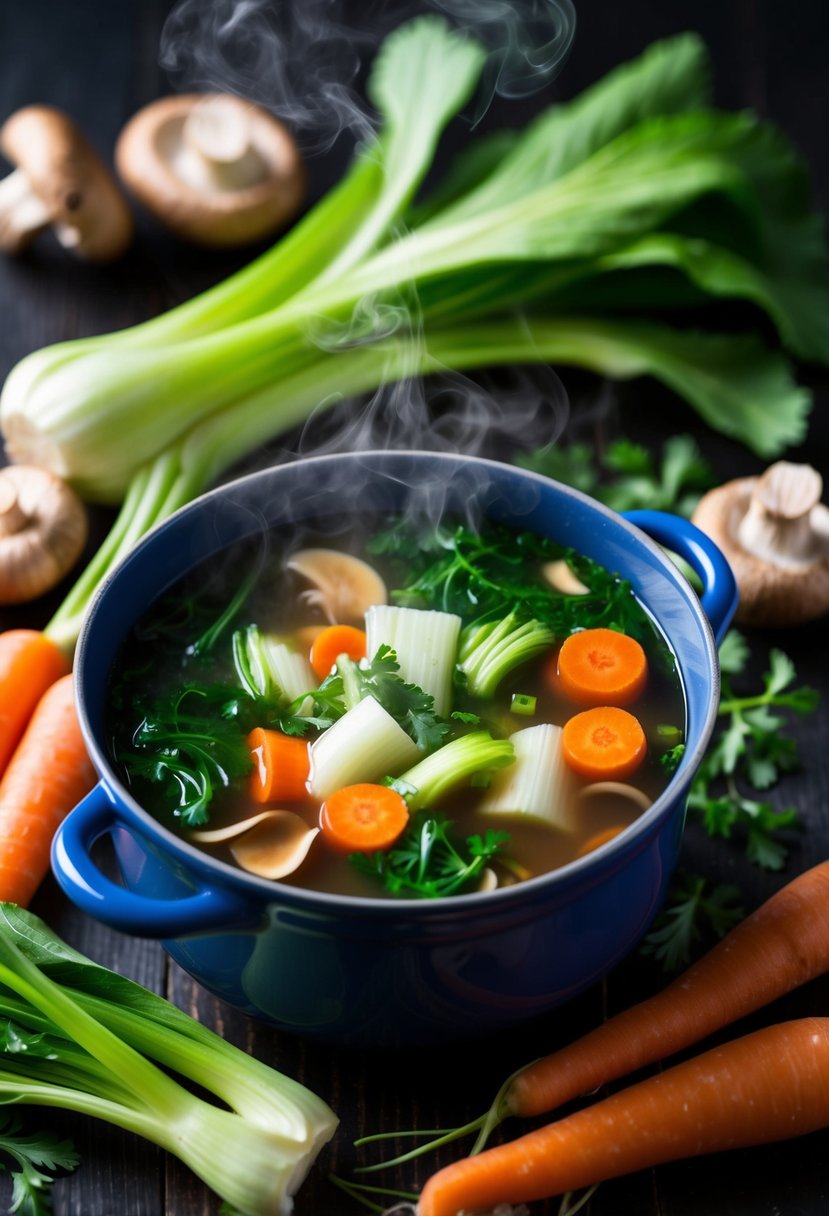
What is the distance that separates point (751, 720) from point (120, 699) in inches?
45.0

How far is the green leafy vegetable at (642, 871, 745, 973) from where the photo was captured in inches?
85.6

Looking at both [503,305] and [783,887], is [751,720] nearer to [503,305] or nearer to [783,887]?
[783,887]

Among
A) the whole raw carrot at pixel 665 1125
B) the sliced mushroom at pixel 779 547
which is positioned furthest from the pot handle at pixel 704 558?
the whole raw carrot at pixel 665 1125

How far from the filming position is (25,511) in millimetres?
2709

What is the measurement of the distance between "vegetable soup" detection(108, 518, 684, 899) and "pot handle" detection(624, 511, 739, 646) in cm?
10

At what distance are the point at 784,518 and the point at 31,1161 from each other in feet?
5.63

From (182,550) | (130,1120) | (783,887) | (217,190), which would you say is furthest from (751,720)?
(217,190)

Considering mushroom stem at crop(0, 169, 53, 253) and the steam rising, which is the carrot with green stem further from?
mushroom stem at crop(0, 169, 53, 253)

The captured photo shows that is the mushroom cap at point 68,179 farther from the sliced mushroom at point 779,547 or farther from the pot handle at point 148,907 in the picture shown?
the pot handle at point 148,907

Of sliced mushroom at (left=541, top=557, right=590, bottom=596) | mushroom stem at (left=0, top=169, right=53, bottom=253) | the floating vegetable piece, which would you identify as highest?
mushroom stem at (left=0, top=169, right=53, bottom=253)

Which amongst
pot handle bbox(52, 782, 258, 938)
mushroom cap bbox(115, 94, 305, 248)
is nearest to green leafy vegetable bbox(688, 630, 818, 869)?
pot handle bbox(52, 782, 258, 938)

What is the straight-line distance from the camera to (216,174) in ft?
10.7

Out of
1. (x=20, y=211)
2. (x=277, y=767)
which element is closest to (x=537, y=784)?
(x=277, y=767)

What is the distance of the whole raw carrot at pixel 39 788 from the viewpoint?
2.26 meters
